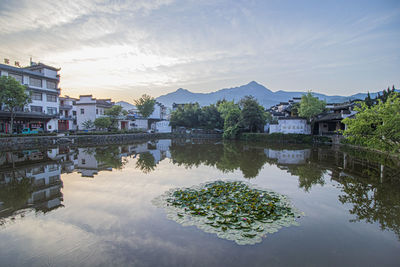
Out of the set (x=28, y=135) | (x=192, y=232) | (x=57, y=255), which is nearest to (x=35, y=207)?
(x=57, y=255)

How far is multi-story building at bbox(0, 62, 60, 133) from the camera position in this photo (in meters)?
28.0

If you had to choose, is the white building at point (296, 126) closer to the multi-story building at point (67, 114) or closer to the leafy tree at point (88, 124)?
the leafy tree at point (88, 124)

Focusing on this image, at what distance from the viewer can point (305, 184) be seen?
394 inches

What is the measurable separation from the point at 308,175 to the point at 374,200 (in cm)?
406

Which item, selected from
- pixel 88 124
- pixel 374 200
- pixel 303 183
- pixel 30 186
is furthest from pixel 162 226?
pixel 88 124

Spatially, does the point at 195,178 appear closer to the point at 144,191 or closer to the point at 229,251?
the point at 144,191

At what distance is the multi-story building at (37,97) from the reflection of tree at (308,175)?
31.2 meters

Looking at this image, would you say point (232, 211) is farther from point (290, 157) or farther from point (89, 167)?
point (290, 157)

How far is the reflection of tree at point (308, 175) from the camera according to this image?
10.0m

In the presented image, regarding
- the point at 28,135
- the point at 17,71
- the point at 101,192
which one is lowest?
the point at 101,192

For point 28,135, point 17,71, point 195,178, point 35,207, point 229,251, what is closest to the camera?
point 229,251

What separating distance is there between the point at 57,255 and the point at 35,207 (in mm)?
3465

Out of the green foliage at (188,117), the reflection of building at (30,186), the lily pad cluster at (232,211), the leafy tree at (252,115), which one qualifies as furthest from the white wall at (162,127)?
the lily pad cluster at (232,211)

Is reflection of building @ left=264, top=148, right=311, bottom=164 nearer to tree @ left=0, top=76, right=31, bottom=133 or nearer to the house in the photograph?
the house
